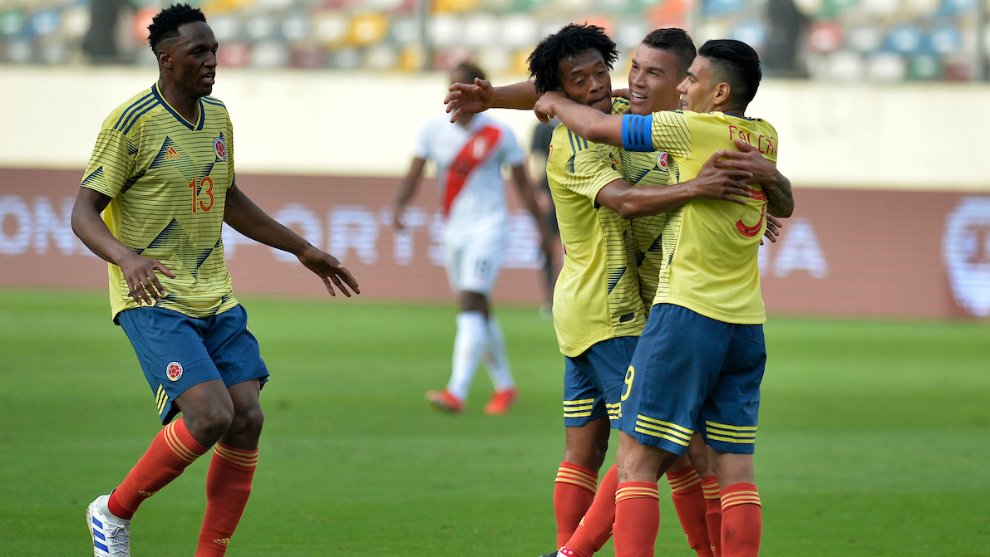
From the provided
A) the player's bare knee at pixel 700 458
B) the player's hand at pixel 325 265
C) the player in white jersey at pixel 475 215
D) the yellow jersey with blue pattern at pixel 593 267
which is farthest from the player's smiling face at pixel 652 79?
the player in white jersey at pixel 475 215

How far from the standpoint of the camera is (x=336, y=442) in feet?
23.5

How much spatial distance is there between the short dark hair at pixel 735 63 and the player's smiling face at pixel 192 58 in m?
1.90

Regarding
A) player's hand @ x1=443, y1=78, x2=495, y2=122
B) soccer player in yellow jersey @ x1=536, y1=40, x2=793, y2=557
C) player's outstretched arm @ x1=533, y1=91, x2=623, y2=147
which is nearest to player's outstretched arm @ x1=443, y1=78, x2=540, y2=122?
player's hand @ x1=443, y1=78, x2=495, y2=122

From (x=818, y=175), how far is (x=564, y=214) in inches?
549

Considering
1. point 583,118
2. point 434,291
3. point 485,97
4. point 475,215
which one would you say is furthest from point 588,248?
point 434,291

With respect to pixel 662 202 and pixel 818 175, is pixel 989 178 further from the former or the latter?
pixel 662 202

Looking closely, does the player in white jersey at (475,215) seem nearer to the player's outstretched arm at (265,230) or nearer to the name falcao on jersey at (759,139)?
the player's outstretched arm at (265,230)

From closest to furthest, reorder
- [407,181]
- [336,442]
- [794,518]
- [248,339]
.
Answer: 1. [248,339]
2. [794,518]
3. [336,442]
4. [407,181]

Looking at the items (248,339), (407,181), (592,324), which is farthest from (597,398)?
(407,181)

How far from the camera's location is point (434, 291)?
16.1 metres

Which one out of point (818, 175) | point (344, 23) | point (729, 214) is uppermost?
point (729, 214)

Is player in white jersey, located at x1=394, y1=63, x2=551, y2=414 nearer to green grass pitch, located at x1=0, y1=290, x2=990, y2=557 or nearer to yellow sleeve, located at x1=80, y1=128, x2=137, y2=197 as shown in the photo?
green grass pitch, located at x1=0, y1=290, x2=990, y2=557

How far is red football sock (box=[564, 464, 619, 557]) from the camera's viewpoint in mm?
4141

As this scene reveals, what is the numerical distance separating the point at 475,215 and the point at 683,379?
5.07 m
